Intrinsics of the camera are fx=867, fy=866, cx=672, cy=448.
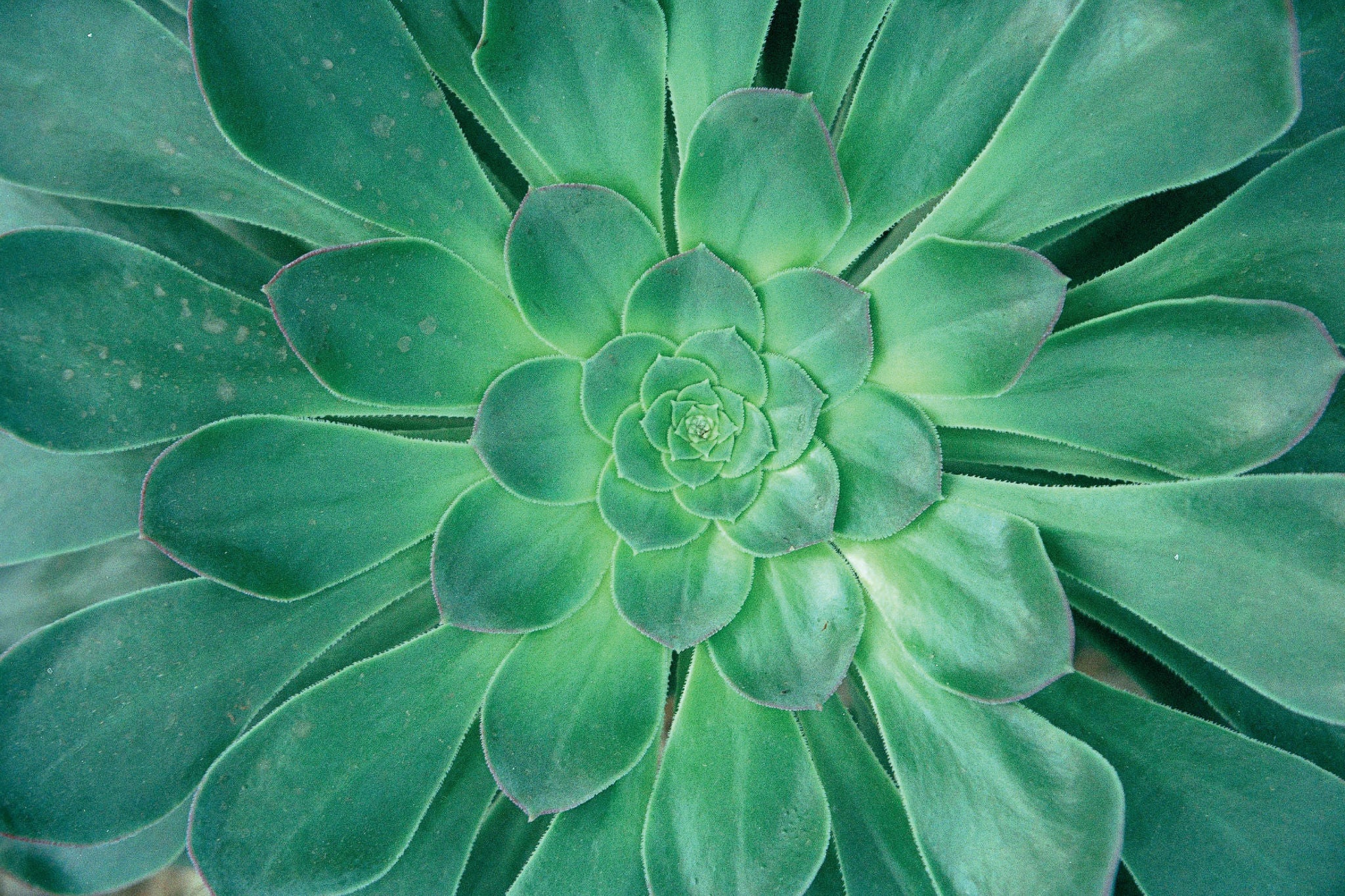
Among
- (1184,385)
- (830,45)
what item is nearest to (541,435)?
(830,45)

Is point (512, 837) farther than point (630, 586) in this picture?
Yes

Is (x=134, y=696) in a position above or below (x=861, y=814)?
above

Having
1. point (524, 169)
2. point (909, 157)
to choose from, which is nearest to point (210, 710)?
point (524, 169)

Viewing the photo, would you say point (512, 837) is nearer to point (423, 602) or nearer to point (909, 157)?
point (423, 602)

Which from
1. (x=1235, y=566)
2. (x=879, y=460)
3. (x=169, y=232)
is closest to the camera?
(x=1235, y=566)

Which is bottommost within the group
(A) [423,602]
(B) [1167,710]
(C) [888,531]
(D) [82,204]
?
(A) [423,602]

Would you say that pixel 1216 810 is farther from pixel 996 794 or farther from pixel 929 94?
pixel 929 94

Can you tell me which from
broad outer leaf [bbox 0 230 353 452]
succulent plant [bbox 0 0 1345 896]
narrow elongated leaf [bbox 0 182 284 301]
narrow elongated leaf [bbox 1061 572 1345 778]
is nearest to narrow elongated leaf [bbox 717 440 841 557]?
succulent plant [bbox 0 0 1345 896]
